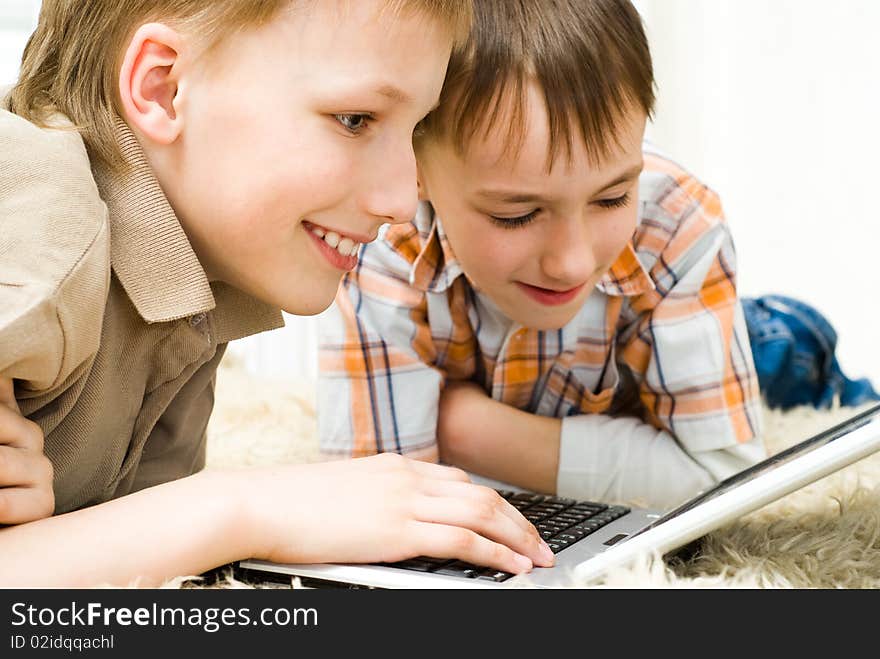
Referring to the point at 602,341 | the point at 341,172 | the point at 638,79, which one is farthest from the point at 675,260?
the point at 341,172

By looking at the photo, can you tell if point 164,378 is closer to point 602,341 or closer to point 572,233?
point 572,233

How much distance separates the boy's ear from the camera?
76 centimetres

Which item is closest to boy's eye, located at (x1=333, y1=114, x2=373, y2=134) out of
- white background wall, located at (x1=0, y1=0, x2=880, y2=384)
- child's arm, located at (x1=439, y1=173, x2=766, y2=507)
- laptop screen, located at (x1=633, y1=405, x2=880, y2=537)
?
laptop screen, located at (x1=633, y1=405, x2=880, y2=537)

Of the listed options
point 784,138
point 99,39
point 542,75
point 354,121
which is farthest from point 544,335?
point 784,138

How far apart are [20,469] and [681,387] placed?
0.77 metres

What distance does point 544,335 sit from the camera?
3.85 feet

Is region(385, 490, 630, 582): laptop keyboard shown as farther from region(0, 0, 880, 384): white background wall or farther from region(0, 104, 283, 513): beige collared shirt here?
region(0, 0, 880, 384): white background wall

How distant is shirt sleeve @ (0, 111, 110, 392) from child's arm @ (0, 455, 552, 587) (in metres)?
0.10

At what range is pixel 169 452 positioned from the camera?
3.19 feet

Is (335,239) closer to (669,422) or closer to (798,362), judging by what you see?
(669,422)

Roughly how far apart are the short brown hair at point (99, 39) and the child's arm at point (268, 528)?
29cm

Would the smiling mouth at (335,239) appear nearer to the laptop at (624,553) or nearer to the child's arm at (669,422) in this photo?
the laptop at (624,553)

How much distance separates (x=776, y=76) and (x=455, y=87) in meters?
1.51

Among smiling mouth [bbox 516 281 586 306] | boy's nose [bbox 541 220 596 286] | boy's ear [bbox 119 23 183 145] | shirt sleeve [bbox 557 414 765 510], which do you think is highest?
boy's ear [bbox 119 23 183 145]
